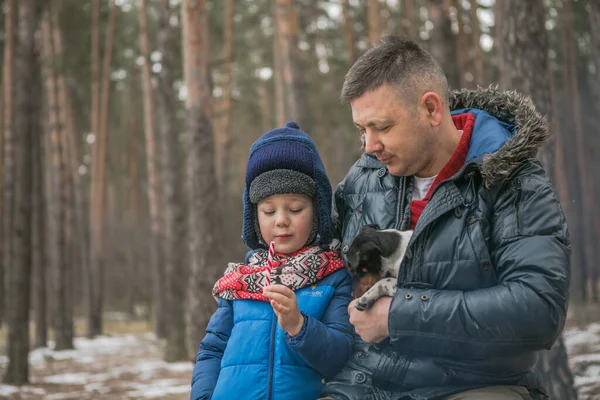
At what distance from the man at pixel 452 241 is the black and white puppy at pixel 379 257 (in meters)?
0.05

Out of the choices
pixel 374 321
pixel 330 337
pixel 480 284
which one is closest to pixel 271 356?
pixel 330 337

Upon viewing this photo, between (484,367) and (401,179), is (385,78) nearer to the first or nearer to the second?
(401,179)

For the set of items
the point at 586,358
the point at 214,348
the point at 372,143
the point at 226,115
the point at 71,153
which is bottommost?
the point at 586,358

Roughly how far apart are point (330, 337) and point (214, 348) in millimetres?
580

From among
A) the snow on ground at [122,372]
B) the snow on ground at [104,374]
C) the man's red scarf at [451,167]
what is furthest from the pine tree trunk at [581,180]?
the man's red scarf at [451,167]

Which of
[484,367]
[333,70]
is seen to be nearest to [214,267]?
[484,367]

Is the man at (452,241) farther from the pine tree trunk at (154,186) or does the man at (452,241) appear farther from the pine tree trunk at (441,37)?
the pine tree trunk at (154,186)

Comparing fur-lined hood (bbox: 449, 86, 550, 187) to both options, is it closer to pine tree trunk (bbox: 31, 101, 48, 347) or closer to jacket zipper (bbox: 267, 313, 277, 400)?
jacket zipper (bbox: 267, 313, 277, 400)

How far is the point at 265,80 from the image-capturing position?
27641 mm

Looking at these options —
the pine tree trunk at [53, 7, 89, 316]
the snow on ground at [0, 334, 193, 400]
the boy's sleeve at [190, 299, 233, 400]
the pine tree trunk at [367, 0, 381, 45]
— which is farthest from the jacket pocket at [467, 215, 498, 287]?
the pine tree trunk at [53, 7, 89, 316]

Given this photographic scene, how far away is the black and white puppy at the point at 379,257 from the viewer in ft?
8.98

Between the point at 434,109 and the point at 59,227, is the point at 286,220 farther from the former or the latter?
the point at 59,227

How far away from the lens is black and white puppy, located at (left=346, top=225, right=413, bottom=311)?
8.98ft

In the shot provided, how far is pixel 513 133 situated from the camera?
288 cm
